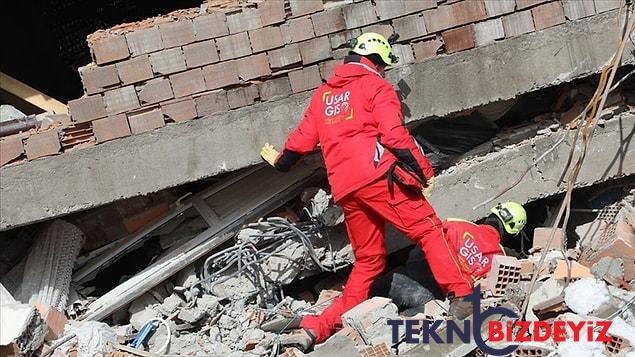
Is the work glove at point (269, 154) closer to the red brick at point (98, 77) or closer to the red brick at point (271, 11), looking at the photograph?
the red brick at point (271, 11)

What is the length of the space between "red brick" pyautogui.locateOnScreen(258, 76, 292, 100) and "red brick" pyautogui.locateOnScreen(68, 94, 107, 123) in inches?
42.8

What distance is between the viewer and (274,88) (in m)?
5.41

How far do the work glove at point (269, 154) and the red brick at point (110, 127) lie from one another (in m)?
0.95

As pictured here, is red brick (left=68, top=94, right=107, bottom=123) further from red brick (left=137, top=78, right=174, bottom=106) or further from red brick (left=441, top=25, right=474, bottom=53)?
red brick (left=441, top=25, right=474, bottom=53)

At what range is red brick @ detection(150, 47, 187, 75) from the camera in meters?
5.26

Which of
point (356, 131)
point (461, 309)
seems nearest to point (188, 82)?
point (356, 131)

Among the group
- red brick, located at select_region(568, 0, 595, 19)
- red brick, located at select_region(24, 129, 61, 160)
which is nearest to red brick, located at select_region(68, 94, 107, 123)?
red brick, located at select_region(24, 129, 61, 160)

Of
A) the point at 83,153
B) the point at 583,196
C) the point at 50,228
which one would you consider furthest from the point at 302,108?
the point at 583,196

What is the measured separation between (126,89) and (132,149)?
41 centimetres

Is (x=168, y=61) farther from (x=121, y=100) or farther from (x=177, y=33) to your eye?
(x=121, y=100)

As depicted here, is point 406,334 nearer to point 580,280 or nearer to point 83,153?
point 580,280

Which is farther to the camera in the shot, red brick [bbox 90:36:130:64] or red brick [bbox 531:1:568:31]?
red brick [bbox 531:1:568:31]

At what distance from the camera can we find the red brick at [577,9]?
5562 mm

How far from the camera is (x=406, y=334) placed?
15.9 feet
